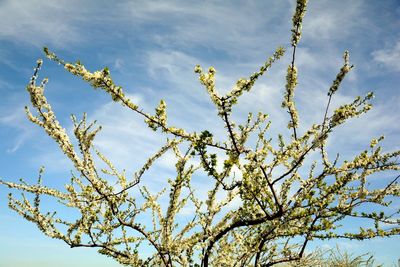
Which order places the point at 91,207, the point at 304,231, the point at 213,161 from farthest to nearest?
the point at 91,207 < the point at 304,231 < the point at 213,161

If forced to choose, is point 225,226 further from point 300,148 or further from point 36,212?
point 36,212

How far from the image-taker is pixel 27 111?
5969mm

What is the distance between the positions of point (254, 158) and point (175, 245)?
262 centimetres

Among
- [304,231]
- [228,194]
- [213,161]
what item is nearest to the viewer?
[213,161]

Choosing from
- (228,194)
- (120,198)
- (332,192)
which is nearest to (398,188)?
(332,192)

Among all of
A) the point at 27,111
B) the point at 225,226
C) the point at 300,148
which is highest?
the point at 27,111

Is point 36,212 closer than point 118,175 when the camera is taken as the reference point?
Yes

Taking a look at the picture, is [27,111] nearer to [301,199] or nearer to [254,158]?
[254,158]

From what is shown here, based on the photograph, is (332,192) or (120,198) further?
(120,198)

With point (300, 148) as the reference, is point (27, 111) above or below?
above

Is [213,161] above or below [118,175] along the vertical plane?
below

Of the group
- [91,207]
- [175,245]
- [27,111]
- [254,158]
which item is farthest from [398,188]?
[27,111]

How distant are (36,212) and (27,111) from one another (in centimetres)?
214

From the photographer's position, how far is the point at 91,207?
6340 mm
